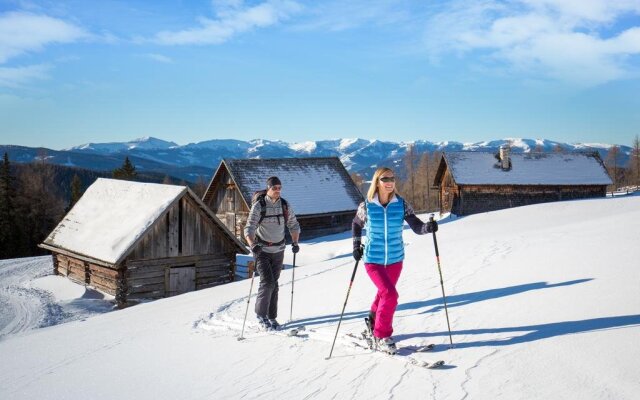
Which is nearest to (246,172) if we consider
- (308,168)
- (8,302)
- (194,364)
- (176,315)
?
(308,168)

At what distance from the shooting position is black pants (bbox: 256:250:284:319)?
688cm

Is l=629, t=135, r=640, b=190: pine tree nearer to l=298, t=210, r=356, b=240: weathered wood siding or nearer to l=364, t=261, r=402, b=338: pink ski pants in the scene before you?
l=298, t=210, r=356, b=240: weathered wood siding

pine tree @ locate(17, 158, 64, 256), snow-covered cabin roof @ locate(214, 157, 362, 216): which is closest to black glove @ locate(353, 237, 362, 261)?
snow-covered cabin roof @ locate(214, 157, 362, 216)

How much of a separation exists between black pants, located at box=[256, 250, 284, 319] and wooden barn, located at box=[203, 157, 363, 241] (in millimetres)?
23588

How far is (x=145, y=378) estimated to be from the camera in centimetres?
520

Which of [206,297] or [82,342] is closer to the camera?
[82,342]

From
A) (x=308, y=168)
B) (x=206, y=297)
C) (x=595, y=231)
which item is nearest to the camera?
(x=206, y=297)

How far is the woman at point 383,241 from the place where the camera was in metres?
5.29

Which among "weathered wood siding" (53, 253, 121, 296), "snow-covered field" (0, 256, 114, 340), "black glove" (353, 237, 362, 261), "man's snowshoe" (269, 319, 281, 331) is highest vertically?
"black glove" (353, 237, 362, 261)

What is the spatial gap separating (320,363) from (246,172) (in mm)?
28185

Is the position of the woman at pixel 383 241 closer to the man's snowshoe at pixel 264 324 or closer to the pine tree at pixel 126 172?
the man's snowshoe at pixel 264 324

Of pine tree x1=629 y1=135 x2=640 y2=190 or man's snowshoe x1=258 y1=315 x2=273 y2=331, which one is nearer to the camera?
man's snowshoe x1=258 y1=315 x2=273 y2=331

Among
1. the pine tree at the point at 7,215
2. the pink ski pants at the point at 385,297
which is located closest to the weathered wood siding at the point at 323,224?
the pink ski pants at the point at 385,297

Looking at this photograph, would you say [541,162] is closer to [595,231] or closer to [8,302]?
[595,231]
